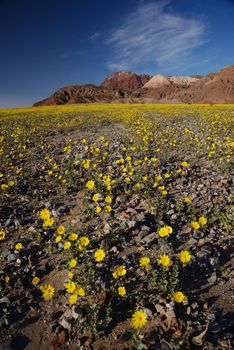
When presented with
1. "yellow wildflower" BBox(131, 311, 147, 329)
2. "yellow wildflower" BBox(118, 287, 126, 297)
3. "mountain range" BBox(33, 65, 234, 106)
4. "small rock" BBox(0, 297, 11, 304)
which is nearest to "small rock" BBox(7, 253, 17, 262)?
"small rock" BBox(0, 297, 11, 304)

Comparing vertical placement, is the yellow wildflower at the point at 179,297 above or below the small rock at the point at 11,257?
below

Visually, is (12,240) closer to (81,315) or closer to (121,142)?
(81,315)

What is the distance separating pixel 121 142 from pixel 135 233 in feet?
22.3

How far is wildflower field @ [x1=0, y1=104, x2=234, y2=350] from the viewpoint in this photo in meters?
3.30

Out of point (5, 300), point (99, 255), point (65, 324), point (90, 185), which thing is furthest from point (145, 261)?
point (90, 185)

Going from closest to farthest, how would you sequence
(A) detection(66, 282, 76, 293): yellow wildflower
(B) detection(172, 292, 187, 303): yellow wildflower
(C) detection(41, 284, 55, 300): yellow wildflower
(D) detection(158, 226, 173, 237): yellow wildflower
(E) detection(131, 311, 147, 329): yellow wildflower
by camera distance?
(E) detection(131, 311, 147, 329): yellow wildflower → (B) detection(172, 292, 187, 303): yellow wildflower → (A) detection(66, 282, 76, 293): yellow wildflower → (C) detection(41, 284, 55, 300): yellow wildflower → (D) detection(158, 226, 173, 237): yellow wildflower

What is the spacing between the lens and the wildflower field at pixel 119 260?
330 centimetres

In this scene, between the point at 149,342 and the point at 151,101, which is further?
the point at 151,101

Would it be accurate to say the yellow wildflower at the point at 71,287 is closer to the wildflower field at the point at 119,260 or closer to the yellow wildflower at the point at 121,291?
the wildflower field at the point at 119,260

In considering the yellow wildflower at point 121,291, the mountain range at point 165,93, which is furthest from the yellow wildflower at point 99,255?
the mountain range at point 165,93

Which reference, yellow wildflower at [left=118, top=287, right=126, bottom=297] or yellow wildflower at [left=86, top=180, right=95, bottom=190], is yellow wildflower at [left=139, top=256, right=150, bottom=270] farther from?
yellow wildflower at [left=86, top=180, right=95, bottom=190]

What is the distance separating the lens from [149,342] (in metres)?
3.12

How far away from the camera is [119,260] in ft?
14.7

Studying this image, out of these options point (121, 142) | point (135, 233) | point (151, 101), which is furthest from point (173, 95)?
point (135, 233)
